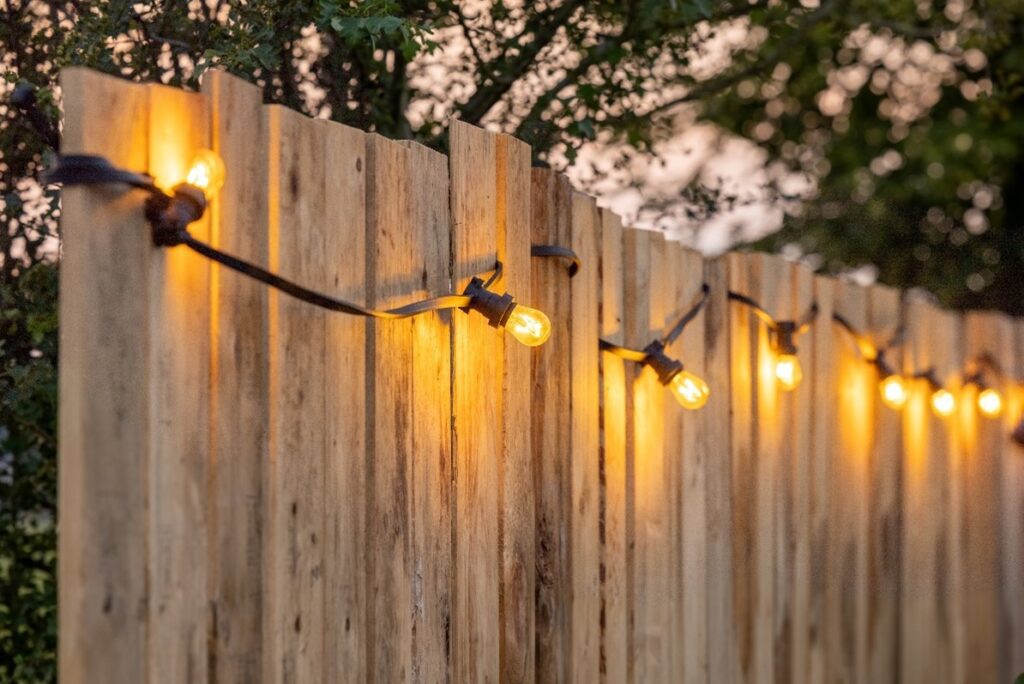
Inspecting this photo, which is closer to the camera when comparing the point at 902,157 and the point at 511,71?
the point at 511,71

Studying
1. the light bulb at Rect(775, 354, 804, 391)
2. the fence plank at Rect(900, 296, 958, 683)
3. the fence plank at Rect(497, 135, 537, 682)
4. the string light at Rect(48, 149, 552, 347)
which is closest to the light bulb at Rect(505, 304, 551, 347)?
the fence plank at Rect(497, 135, 537, 682)

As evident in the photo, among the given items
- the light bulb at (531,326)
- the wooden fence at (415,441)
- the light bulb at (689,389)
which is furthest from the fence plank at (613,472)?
the light bulb at (531,326)

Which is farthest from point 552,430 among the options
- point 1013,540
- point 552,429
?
point 1013,540

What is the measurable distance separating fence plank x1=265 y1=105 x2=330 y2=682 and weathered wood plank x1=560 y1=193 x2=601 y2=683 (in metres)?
0.95

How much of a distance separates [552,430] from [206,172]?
127cm

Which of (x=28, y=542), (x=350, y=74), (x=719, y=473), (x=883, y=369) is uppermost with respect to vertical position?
(x=350, y=74)

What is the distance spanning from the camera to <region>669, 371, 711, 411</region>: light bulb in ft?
10.5

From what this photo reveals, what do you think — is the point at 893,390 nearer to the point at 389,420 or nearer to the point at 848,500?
the point at 848,500

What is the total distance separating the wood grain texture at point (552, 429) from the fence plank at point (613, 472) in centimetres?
19

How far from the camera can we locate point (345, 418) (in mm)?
2180

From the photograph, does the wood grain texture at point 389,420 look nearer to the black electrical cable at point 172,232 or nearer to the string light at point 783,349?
the black electrical cable at point 172,232

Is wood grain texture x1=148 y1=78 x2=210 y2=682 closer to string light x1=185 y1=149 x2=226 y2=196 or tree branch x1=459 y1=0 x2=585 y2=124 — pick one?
string light x1=185 y1=149 x2=226 y2=196

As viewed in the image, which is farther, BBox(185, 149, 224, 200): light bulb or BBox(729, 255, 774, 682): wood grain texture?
BBox(729, 255, 774, 682): wood grain texture

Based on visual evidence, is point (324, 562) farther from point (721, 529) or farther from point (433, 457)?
point (721, 529)
